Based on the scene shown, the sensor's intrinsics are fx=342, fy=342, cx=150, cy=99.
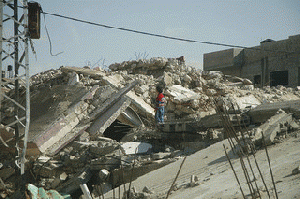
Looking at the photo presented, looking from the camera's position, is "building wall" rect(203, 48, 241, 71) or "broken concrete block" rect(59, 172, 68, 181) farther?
"building wall" rect(203, 48, 241, 71)

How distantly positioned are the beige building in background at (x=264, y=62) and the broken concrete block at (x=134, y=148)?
818 centimetres

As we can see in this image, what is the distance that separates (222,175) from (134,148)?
11.3 ft

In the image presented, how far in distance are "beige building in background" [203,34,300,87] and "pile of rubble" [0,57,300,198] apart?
2.04m

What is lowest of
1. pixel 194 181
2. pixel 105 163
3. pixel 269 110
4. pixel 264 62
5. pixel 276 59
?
pixel 105 163

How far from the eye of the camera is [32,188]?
10.3 feet

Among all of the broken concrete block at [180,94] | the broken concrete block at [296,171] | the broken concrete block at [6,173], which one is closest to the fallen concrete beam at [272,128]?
the broken concrete block at [296,171]

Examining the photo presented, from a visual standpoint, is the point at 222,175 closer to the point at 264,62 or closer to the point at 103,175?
the point at 103,175

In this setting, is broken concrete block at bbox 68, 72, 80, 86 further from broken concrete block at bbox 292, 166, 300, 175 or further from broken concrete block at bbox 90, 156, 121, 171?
A: broken concrete block at bbox 292, 166, 300, 175

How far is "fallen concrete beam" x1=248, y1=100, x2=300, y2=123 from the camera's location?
6.73 metres

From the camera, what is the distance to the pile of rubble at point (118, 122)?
6.80m

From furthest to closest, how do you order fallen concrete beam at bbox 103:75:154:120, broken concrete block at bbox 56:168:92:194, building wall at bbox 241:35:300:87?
building wall at bbox 241:35:300:87 → fallen concrete beam at bbox 103:75:154:120 → broken concrete block at bbox 56:168:92:194

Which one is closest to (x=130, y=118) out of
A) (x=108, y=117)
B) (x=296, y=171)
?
(x=108, y=117)

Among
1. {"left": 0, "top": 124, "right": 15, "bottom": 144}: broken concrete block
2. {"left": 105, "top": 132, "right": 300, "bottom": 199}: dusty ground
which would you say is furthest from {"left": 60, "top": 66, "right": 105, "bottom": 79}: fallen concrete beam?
{"left": 105, "top": 132, "right": 300, "bottom": 199}: dusty ground

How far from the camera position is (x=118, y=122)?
385 inches
